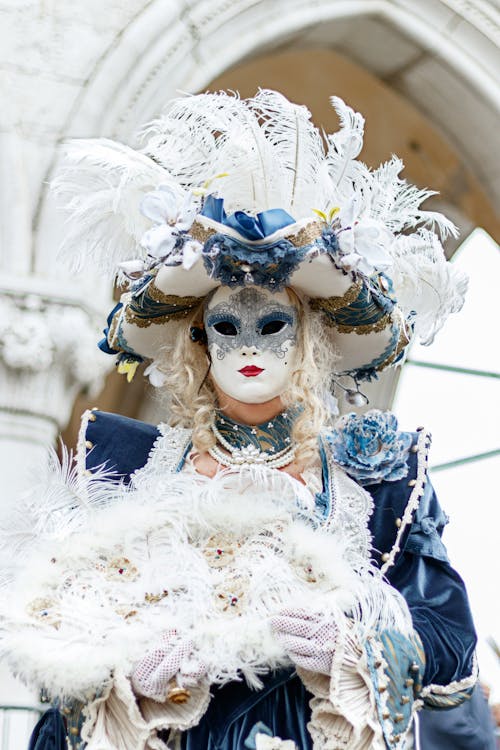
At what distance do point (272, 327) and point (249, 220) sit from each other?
0.23 meters

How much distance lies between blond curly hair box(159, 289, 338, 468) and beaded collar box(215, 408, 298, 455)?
0.02 m

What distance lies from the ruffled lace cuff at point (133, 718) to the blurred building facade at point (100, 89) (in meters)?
1.50

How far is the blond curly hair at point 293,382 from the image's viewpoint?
3.10 m

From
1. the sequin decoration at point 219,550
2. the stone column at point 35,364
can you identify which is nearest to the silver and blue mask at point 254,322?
the sequin decoration at point 219,550

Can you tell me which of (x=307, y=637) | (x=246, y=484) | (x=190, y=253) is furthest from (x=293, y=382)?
(x=307, y=637)

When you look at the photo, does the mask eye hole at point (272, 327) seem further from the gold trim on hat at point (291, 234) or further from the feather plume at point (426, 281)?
the feather plume at point (426, 281)

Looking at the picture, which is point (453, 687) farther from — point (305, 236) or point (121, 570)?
point (305, 236)

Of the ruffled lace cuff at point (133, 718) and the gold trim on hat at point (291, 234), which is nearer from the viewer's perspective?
the ruffled lace cuff at point (133, 718)

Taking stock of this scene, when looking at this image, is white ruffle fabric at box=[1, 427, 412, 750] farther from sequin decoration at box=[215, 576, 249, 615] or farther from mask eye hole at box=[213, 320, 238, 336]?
mask eye hole at box=[213, 320, 238, 336]

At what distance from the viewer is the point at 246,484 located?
3002 millimetres

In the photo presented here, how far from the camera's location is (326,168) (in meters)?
3.13

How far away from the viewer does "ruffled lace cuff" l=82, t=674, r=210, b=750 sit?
8.80ft

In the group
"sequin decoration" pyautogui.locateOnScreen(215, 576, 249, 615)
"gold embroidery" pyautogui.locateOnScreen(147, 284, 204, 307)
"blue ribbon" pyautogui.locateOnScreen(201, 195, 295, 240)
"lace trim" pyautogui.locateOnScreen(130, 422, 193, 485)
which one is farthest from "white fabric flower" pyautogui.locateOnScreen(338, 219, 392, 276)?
"sequin decoration" pyautogui.locateOnScreen(215, 576, 249, 615)

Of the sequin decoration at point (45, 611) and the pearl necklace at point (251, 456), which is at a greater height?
the pearl necklace at point (251, 456)
